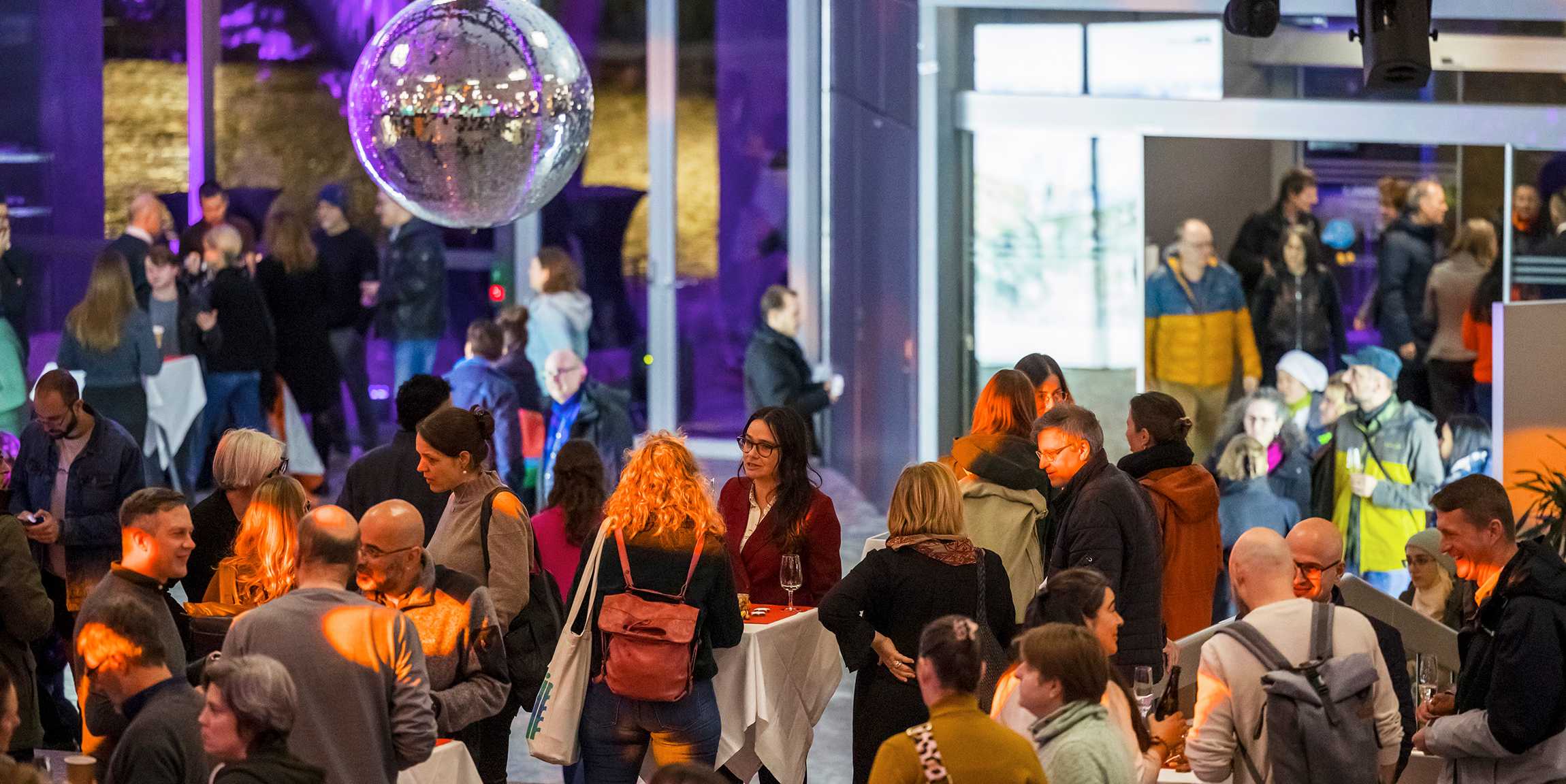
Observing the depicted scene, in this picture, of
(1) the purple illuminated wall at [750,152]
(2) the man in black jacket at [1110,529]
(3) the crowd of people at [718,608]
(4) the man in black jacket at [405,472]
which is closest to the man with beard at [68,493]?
(3) the crowd of people at [718,608]

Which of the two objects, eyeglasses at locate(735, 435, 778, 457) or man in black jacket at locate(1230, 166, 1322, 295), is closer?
eyeglasses at locate(735, 435, 778, 457)

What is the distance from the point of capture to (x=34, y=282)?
437 inches

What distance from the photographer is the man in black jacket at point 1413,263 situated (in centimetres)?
1060

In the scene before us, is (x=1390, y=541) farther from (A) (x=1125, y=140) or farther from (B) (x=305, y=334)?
(B) (x=305, y=334)

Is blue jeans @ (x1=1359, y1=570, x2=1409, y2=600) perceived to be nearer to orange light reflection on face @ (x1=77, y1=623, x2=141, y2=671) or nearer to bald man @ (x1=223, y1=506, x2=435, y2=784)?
bald man @ (x1=223, y1=506, x2=435, y2=784)

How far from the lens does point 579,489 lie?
5.80 m

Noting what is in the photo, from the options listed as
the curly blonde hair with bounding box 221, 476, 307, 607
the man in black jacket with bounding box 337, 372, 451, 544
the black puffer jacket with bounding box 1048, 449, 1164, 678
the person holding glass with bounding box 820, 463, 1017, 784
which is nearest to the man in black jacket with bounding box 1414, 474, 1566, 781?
the black puffer jacket with bounding box 1048, 449, 1164, 678

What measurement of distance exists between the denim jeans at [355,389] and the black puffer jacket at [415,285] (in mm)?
249

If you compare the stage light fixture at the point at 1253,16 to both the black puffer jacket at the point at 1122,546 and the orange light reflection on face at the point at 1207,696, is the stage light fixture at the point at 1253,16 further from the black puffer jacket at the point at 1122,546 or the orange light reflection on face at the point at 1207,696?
the orange light reflection on face at the point at 1207,696

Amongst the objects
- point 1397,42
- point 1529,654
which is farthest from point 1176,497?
point 1397,42

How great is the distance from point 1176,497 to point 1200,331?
4.85 metres

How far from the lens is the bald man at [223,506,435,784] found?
387 centimetres

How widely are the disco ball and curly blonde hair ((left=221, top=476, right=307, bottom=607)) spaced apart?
854 mm

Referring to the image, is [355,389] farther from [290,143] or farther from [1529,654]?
[1529,654]
